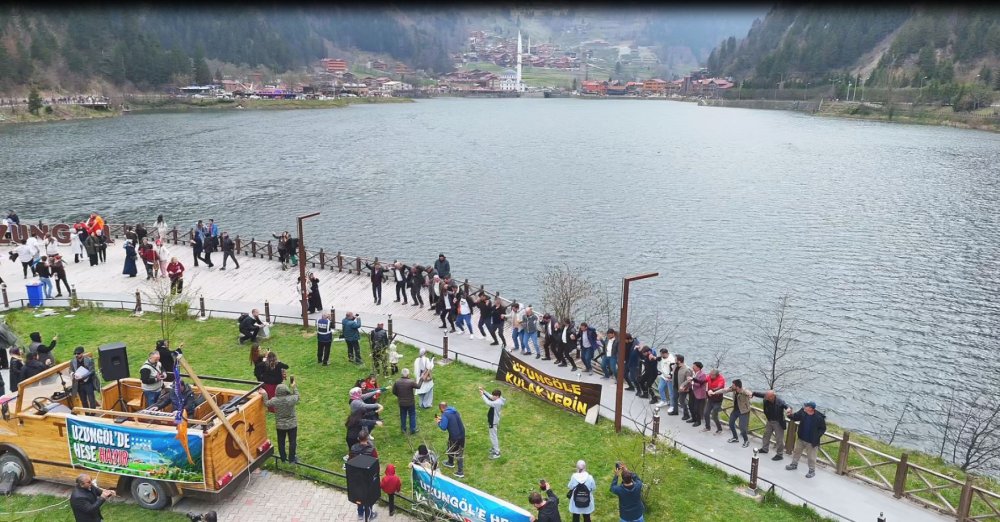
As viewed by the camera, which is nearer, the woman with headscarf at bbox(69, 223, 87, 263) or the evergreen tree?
the woman with headscarf at bbox(69, 223, 87, 263)

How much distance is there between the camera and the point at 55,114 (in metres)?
124

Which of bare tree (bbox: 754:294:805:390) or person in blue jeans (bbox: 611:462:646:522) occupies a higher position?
person in blue jeans (bbox: 611:462:646:522)

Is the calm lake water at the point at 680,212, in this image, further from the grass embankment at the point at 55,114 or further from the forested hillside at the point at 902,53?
the forested hillside at the point at 902,53

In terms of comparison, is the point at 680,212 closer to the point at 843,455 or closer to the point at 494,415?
the point at 843,455

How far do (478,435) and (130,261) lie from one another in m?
19.5

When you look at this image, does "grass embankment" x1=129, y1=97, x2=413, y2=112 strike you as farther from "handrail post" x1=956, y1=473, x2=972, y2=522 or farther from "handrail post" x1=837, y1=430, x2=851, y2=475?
"handrail post" x1=956, y1=473, x2=972, y2=522

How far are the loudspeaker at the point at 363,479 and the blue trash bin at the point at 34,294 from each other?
18.5 metres

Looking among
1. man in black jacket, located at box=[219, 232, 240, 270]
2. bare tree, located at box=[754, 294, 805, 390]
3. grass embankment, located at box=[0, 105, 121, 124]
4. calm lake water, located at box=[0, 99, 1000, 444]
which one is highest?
grass embankment, located at box=[0, 105, 121, 124]

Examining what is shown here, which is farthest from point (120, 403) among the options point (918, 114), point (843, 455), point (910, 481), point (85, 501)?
point (918, 114)

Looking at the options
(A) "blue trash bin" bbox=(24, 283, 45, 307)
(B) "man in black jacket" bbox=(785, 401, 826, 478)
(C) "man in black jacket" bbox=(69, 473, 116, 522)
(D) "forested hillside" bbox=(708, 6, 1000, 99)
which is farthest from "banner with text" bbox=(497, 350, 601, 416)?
(D) "forested hillside" bbox=(708, 6, 1000, 99)

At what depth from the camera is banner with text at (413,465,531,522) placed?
10.9m

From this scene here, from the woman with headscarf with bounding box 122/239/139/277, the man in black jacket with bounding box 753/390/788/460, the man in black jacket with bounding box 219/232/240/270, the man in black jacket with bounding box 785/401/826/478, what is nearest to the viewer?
the man in black jacket with bounding box 785/401/826/478

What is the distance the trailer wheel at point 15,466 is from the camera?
12328 mm

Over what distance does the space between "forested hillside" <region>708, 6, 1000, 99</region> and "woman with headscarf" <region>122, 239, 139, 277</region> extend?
461ft
